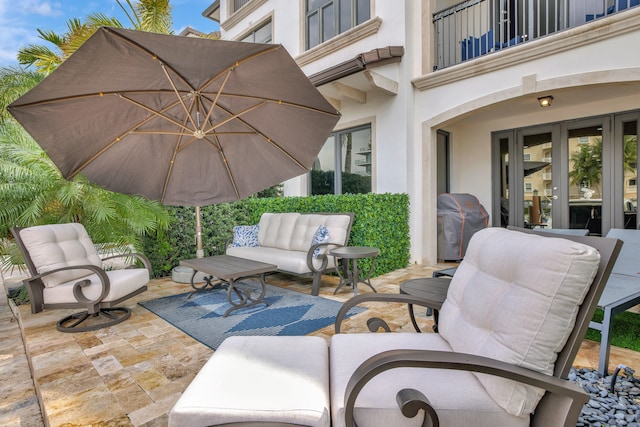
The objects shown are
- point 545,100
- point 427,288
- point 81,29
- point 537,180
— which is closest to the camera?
point 427,288

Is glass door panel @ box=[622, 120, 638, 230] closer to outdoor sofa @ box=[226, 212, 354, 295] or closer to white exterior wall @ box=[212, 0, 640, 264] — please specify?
white exterior wall @ box=[212, 0, 640, 264]

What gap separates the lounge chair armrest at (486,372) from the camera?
3.65 ft

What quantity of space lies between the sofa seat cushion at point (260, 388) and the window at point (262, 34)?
9.78 m

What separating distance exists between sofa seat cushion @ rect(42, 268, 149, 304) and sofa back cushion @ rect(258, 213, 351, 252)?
2311mm

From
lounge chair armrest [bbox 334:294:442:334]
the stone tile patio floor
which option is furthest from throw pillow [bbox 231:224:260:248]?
lounge chair armrest [bbox 334:294:442:334]

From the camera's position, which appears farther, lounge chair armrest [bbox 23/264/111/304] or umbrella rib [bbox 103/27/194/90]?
lounge chair armrest [bbox 23/264/111/304]

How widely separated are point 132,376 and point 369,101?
6.27m

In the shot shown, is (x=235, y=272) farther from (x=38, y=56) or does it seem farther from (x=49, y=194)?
(x=38, y=56)

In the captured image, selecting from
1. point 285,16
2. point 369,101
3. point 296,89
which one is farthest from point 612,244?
point 285,16

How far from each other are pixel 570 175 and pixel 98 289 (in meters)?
7.78

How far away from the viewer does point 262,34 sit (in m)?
9.84

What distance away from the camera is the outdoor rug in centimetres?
325

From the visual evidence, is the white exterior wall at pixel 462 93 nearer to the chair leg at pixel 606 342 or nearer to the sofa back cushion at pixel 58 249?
the chair leg at pixel 606 342

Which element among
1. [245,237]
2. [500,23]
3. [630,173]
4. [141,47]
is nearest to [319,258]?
[245,237]
